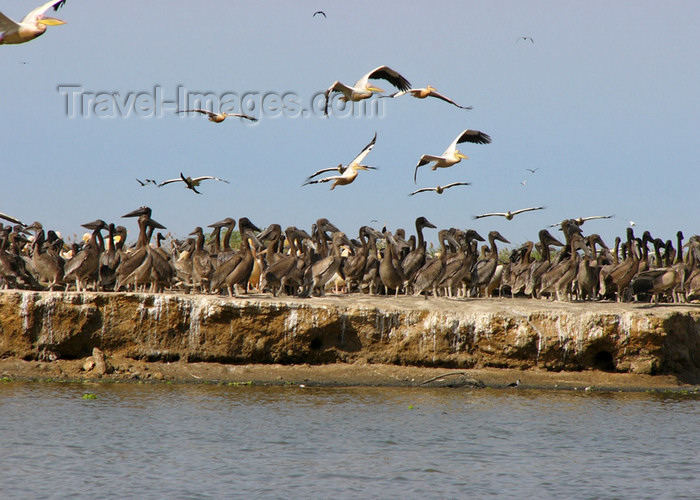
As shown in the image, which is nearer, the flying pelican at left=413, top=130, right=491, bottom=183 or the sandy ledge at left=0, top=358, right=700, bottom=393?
the sandy ledge at left=0, top=358, right=700, bottom=393

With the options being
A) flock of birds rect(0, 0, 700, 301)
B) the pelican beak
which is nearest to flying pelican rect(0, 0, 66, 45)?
the pelican beak

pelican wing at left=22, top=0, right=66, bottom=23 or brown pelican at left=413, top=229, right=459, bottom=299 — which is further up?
pelican wing at left=22, top=0, right=66, bottom=23

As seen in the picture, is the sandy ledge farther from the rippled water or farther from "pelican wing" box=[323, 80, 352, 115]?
"pelican wing" box=[323, 80, 352, 115]

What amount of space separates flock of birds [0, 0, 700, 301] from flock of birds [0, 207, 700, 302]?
0.09 feet

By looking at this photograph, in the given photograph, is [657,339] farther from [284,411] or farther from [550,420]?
[284,411]

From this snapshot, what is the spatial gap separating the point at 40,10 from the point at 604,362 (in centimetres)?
1237

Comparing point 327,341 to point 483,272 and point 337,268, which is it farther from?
point 483,272

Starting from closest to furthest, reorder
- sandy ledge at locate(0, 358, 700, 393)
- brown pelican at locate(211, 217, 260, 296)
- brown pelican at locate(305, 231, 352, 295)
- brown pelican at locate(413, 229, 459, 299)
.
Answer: sandy ledge at locate(0, 358, 700, 393) → brown pelican at locate(211, 217, 260, 296) → brown pelican at locate(305, 231, 352, 295) → brown pelican at locate(413, 229, 459, 299)

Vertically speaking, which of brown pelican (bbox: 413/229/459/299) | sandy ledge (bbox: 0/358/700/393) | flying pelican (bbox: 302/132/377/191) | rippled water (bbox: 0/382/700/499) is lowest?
rippled water (bbox: 0/382/700/499)

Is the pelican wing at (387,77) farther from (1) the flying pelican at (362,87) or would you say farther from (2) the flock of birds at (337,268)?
(2) the flock of birds at (337,268)

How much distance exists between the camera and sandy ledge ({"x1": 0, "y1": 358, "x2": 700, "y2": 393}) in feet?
59.7

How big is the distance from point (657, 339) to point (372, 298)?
5.91 metres

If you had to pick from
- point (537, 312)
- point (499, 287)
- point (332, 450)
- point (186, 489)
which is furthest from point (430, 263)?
point (186, 489)

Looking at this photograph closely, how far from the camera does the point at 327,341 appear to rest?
61.5 ft
